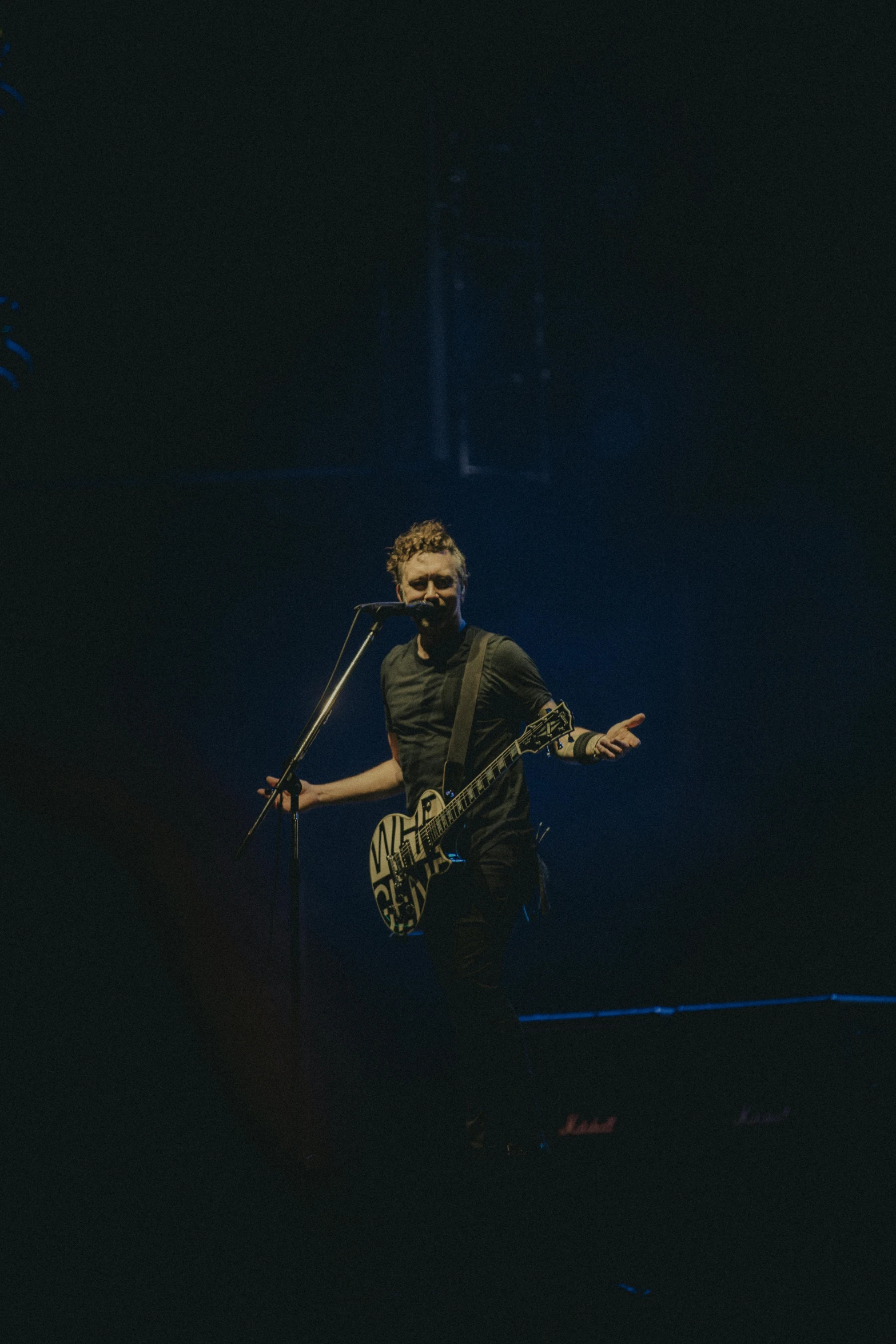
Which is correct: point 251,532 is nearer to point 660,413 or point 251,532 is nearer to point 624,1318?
point 660,413

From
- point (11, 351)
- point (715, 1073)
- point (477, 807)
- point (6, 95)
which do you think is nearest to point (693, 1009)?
point (715, 1073)

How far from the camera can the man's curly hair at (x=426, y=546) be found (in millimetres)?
2877

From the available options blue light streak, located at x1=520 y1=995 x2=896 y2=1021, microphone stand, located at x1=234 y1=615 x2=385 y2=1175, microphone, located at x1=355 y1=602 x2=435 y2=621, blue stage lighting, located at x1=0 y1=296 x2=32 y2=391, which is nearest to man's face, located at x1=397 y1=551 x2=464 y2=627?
microphone, located at x1=355 y1=602 x2=435 y2=621

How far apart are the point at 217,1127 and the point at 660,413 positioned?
3369mm

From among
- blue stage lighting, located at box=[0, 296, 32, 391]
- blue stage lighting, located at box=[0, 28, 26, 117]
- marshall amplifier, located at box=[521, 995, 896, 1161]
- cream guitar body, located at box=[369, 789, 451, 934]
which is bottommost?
marshall amplifier, located at box=[521, 995, 896, 1161]

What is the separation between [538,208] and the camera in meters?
4.12

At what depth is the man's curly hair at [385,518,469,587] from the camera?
288 centimetres

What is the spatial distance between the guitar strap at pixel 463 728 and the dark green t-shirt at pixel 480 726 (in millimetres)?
23

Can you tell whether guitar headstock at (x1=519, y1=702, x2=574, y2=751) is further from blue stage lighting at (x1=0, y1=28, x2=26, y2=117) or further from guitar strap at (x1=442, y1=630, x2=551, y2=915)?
blue stage lighting at (x1=0, y1=28, x2=26, y2=117)

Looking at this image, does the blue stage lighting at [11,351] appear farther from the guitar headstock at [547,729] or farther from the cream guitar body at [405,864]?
the guitar headstock at [547,729]

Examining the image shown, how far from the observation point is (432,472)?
366 cm

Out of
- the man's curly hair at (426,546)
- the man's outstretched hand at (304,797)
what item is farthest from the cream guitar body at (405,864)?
the man's curly hair at (426,546)

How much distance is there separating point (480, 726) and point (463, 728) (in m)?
0.06

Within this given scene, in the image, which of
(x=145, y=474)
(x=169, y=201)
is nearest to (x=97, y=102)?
(x=169, y=201)
